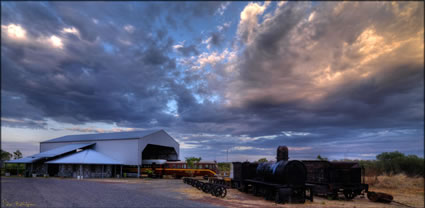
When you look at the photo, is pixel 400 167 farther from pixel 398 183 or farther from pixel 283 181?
pixel 283 181

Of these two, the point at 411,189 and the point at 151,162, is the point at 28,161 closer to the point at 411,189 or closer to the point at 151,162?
the point at 151,162

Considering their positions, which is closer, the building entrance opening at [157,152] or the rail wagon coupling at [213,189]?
the rail wagon coupling at [213,189]

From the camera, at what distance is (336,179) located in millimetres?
25234

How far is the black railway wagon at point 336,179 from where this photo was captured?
79.7 ft

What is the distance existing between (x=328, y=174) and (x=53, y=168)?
50.5 meters

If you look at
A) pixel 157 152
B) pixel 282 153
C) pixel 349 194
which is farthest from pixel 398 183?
pixel 157 152

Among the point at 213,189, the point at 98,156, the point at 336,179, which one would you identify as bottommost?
the point at 213,189

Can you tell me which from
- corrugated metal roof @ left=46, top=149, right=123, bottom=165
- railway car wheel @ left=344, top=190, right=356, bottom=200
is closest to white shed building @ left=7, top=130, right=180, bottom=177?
corrugated metal roof @ left=46, top=149, right=123, bottom=165

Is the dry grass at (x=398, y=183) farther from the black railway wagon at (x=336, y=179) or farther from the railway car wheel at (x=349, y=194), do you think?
the railway car wheel at (x=349, y=194)

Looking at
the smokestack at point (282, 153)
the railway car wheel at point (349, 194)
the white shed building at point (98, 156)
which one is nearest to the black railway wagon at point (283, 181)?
the smokestack at point (282, 153)

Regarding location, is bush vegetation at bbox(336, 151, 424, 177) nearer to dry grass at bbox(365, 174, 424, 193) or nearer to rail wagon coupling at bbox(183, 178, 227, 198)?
dry grass at bbox(365, 174, 424, 193)

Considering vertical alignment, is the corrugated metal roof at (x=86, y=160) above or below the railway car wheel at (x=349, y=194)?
above

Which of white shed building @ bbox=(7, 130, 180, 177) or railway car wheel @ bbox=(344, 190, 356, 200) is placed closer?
railway car wheel @ bbox=(344, 190, 356, 200)

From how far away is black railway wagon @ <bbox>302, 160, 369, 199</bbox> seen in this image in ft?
79.7
